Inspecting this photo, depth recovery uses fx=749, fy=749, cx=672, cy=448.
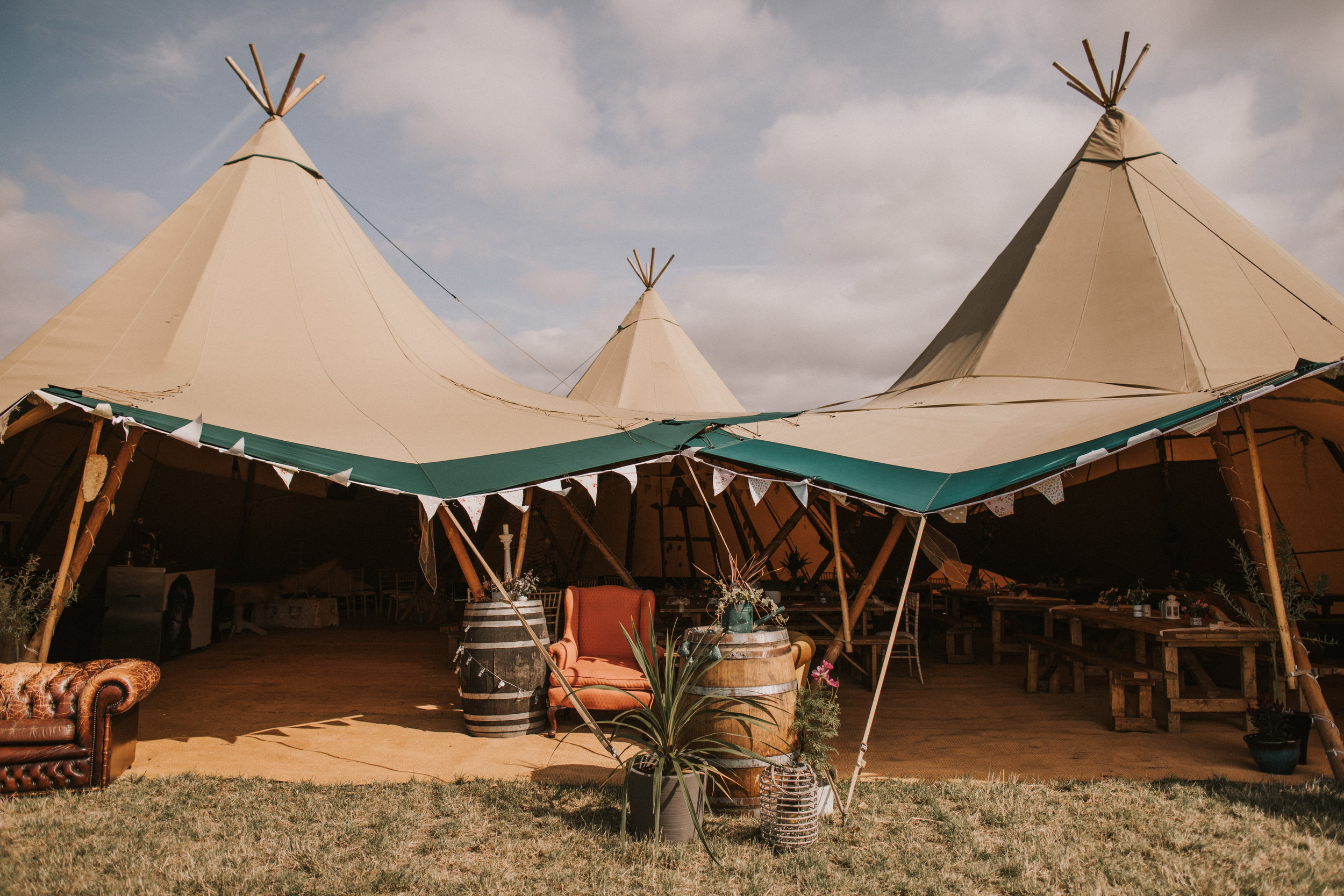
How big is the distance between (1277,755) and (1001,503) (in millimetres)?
1937

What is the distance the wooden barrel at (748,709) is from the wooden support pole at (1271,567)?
2.71 metres

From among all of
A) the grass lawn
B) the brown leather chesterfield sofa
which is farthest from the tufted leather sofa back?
the grass lawn

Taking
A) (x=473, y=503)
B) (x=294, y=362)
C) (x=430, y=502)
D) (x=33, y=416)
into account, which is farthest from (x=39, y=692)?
(x=294, y=362)

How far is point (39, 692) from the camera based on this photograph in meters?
3.63

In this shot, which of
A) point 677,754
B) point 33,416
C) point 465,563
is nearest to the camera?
point 677,754

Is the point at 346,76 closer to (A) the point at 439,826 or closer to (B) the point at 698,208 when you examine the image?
(B) the point at 698,208

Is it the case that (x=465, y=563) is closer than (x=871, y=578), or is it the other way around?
(x=871, y=578)

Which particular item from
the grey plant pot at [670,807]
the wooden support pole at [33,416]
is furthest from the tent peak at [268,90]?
the grey plant pot at [670,807]

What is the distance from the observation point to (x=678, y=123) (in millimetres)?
6980

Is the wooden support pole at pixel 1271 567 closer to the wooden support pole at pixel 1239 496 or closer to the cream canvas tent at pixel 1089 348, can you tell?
the wooden support pole at pixel 1239 496

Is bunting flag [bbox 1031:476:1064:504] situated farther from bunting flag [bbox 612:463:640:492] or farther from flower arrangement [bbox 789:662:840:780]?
bunting flag [bbox 612:463:640:492]

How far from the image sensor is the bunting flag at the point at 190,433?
12.6ft

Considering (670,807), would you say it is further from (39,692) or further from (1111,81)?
(1111,81)

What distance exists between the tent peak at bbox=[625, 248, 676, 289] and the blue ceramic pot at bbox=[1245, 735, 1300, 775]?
34.5 feet
